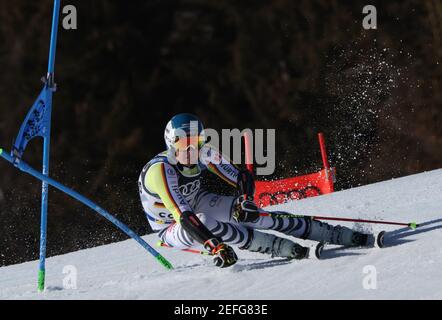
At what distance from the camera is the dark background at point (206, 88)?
52.0 feet

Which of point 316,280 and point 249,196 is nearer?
point 316,280

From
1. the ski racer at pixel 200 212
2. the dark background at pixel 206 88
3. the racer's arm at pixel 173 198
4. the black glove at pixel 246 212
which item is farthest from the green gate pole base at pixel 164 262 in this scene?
the dark background at pixel 206 88

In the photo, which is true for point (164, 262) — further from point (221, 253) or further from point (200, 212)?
point (221, 253)

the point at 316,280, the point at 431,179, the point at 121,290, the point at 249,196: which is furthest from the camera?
the point at 431,179

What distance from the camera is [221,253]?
609 cm

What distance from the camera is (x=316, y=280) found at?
578 cm

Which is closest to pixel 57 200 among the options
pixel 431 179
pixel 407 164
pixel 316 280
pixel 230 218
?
pixel 407 164

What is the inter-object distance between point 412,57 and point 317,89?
1.64m

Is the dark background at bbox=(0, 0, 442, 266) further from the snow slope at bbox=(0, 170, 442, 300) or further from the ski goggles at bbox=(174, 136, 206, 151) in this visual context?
the ski goggles at bbox=(174, 136, 206, 151)

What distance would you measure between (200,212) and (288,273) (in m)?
0.96

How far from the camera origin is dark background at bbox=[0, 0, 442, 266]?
15852mm

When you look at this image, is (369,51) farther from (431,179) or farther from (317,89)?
(431,179)

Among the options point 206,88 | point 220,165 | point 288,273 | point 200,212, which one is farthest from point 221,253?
point 206,88

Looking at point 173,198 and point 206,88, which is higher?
point 206,88
